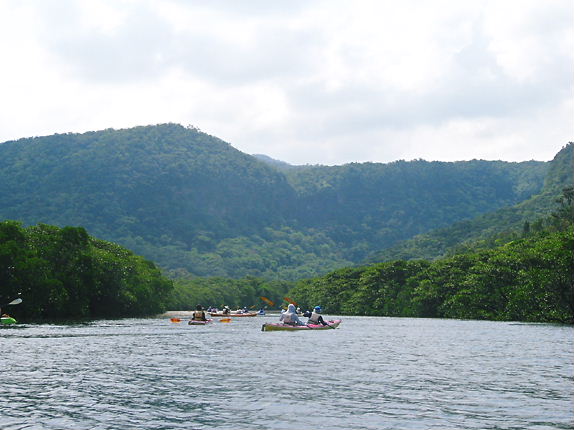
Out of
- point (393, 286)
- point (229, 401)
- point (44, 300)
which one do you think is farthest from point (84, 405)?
point (393, 286)

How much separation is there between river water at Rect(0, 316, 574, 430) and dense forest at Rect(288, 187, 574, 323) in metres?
40.7

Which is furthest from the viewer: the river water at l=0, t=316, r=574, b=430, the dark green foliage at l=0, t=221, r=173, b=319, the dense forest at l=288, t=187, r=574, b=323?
the dense forest at l=288, t=187, r=574, b=323

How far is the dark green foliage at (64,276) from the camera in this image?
83.7 meters

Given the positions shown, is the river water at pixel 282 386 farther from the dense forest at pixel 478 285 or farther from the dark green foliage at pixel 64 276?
the dense forest at pixel 478 285

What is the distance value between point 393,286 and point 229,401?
412 ft

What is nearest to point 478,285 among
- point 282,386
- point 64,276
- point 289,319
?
point 289,319

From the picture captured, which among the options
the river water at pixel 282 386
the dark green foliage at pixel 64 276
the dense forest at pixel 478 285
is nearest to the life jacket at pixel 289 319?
the river water at pixel 282 386

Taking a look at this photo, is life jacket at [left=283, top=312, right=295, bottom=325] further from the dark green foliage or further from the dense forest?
the dense forest

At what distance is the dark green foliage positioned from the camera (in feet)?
275

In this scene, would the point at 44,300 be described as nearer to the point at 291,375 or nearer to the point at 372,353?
the point at 372,353

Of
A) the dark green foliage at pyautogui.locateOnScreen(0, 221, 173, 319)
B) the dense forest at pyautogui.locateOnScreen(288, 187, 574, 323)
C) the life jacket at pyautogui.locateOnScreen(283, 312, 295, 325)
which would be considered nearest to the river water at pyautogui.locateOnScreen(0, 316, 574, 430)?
the life jacket at pyautogui.locateOnScreen(283, 312, 295, 325)

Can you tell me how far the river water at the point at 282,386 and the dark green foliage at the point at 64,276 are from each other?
3168 cm

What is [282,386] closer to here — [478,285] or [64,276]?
[64,276]

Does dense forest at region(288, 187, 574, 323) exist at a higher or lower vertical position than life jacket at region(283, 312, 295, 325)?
higher
